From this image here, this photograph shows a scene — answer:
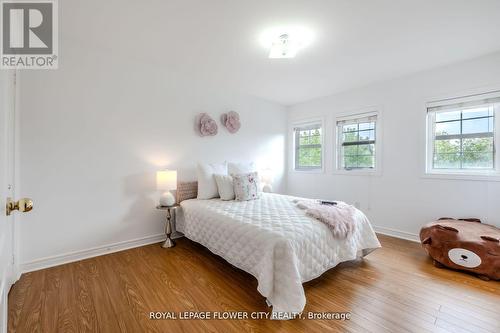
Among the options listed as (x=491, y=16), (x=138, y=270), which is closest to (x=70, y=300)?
(x=138, y=270)

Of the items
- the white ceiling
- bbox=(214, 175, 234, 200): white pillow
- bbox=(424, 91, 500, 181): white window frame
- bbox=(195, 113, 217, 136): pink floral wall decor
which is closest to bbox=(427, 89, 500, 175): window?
bbox=(424, 91, 500, 181): white window frame

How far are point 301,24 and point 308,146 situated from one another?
109 inches

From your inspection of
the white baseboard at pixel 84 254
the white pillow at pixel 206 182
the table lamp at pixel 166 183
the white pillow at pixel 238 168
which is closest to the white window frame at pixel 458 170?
the white pillow at pixel 238 168

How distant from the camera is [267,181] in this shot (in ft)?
13.5

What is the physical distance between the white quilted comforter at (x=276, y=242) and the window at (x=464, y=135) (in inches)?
64.1

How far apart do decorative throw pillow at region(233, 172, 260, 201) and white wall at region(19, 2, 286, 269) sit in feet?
2.68

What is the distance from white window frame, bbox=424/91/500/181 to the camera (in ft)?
8.51

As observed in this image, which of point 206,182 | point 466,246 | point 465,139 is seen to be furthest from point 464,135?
point 206,182

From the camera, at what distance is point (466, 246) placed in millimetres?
2158

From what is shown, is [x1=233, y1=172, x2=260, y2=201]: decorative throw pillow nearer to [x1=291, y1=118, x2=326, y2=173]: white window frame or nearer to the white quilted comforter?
the white quilted comforter

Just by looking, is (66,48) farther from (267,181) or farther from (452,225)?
(452,225)

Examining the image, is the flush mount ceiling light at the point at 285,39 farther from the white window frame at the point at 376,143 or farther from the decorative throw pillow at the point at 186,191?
the decorative throw pillow at the point at 186,191

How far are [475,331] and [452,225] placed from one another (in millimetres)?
1299

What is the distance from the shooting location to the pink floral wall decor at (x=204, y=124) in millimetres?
3446
